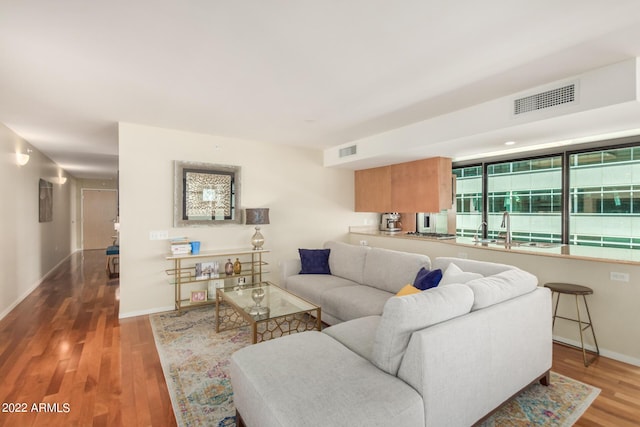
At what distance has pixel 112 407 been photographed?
2.18 m

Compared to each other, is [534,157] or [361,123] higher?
[361,123]

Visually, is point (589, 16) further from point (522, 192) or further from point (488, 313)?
point (522, 192)

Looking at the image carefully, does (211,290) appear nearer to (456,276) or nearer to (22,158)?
(456,276)

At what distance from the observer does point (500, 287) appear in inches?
83.7

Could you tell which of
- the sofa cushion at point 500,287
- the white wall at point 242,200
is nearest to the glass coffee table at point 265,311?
the white wall at point 242,200

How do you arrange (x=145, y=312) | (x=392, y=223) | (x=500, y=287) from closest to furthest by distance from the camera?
(x=500, y=287)
(x=145, y=312)
(x=392, y=223)

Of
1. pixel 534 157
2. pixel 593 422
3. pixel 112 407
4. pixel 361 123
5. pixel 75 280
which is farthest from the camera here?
pixel 75 280

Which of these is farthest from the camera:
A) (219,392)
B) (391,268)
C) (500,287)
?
(391,268)

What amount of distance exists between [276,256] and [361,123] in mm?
2563

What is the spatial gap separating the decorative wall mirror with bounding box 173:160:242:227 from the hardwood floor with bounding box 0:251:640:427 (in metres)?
1.47

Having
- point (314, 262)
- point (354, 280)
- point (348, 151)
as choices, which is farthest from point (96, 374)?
point (348, 151)

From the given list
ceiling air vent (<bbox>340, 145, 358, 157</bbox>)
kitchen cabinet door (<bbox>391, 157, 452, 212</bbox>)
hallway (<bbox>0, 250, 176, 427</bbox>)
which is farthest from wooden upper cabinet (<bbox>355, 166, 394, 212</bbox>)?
hallway (<bbox>0, 250, 176, 427</bbox>)

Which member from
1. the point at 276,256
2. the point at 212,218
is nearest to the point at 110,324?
the point at 212,218

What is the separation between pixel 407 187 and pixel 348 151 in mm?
1122
